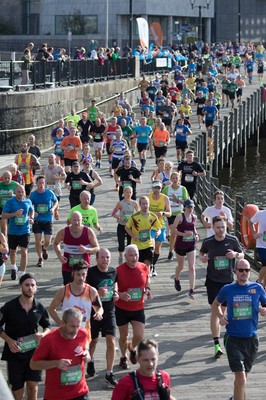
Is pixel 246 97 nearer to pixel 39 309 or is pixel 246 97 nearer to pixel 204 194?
pixel 204 194

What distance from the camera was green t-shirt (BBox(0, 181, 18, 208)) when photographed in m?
19.2

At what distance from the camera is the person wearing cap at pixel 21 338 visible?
11.0 m

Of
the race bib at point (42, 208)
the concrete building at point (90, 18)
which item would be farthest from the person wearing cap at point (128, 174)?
the concrete building at point (90, 18)

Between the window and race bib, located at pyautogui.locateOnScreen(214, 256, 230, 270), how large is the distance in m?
81.7

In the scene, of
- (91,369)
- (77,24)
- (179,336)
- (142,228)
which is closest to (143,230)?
(142,228)

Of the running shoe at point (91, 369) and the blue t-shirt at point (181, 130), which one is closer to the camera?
the running shoe at point (91, 369)

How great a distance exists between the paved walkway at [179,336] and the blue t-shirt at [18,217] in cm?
78

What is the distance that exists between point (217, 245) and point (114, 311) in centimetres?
182

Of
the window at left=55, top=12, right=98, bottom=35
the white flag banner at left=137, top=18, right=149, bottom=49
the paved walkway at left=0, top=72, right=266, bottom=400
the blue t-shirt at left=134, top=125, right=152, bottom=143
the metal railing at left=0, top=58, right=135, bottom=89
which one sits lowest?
the paved walkway at left=0, top=72, right=266, bottom=400

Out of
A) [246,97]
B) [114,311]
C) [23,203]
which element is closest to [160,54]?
[246,97]

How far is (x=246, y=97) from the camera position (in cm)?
5569

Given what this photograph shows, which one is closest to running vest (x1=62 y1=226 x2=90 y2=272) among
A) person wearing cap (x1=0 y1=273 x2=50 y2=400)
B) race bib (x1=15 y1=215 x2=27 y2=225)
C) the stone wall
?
race bib (x1=15 y1=215 x2=27 y2=225)

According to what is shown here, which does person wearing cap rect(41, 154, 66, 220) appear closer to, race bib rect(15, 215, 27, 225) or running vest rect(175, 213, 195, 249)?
race bib rect(15, 215, 27, 225)

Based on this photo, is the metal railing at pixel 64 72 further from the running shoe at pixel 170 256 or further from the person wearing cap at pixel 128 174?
the running shoe at pixel 170 256
